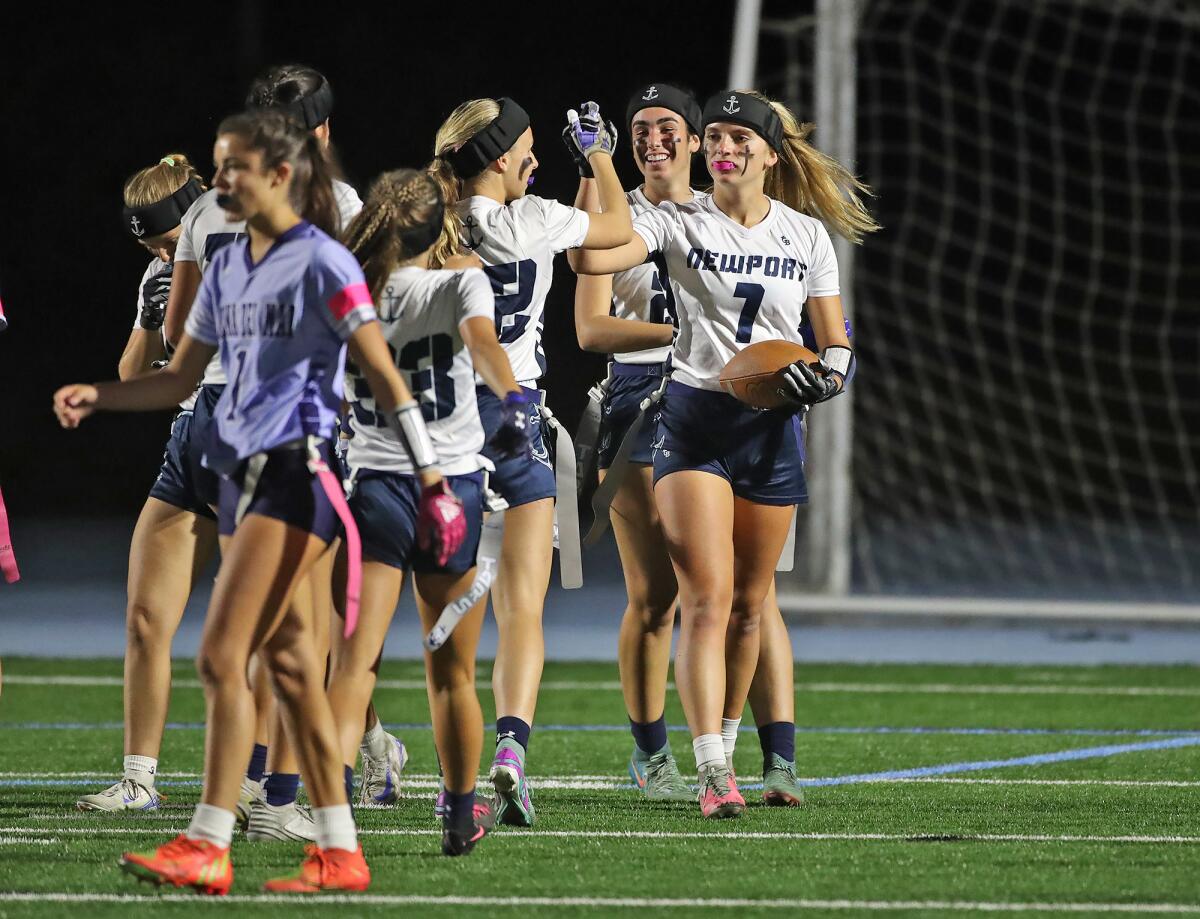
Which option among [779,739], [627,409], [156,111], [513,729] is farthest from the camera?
[156,111]

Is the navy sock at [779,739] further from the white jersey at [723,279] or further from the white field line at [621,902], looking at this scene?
the white field line at [621,902]

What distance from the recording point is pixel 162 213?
19.2 ft

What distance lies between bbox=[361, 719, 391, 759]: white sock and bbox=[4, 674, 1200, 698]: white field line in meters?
3.54

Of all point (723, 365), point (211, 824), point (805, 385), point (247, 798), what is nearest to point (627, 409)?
point (723, 365)

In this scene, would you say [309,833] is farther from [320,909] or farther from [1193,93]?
[1193,93]

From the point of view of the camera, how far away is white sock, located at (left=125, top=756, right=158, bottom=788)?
580cm

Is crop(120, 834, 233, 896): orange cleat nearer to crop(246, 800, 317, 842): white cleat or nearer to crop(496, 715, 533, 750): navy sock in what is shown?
crop(246, 800, 317, 842): white cleat

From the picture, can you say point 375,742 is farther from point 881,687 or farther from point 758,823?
point 881,687

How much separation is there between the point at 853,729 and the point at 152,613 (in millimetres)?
3404

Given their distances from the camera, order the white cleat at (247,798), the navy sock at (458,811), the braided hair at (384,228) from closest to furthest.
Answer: the braided hair at (384,228) < the navy sock at (458,811) < the white cleat at (247,798)

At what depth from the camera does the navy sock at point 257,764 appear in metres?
5.75

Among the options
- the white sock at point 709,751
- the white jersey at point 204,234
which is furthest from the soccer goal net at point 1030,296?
the white jersey at point 204,234

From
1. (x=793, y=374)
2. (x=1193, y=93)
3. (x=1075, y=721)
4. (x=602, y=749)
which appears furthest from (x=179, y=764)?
(x=1193, y=93)

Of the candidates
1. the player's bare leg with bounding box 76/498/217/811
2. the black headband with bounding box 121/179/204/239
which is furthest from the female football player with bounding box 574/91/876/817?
the player's bare leg with bounding box 76/498/217/811
